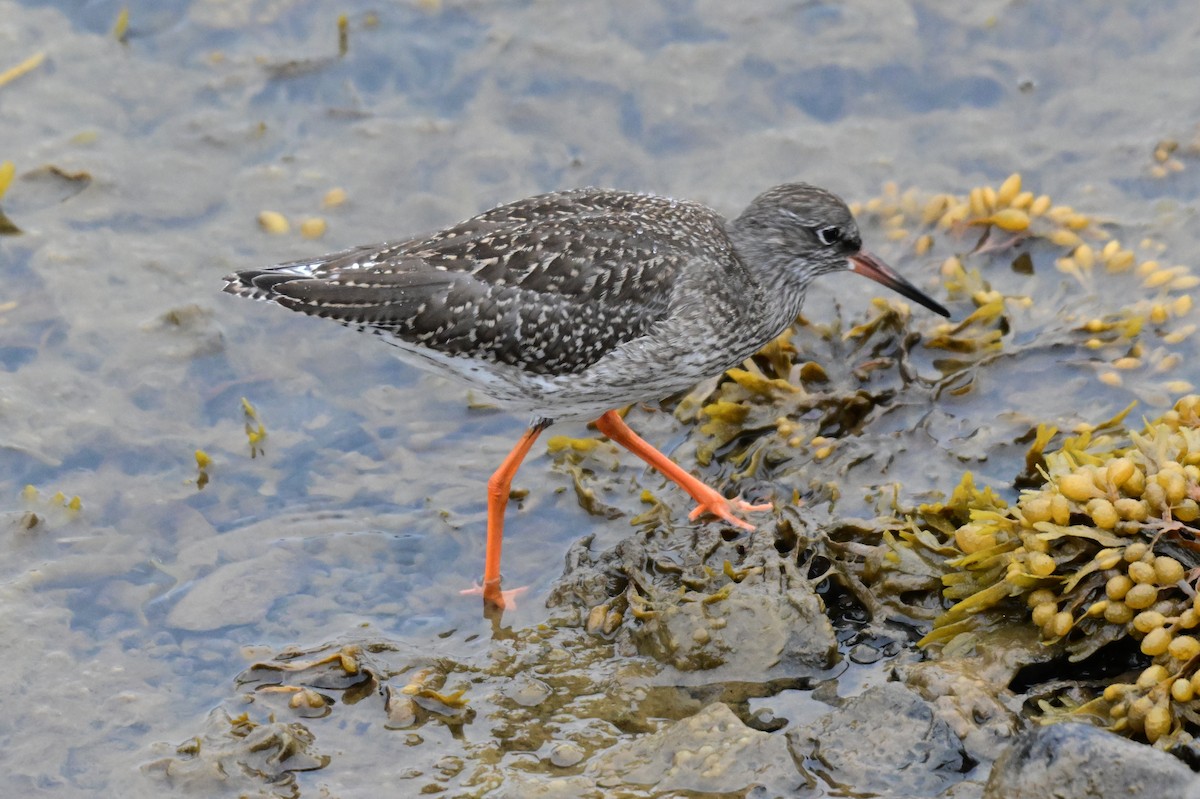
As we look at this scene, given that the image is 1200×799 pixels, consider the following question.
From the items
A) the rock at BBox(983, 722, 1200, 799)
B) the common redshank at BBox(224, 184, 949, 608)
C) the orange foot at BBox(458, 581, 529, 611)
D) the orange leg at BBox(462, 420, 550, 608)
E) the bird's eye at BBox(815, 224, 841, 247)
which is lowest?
the orange foot at BBox(458, 581, 529, 611)

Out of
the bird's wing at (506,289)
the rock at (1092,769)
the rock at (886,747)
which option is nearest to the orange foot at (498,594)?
the bird's wing at (506,289)

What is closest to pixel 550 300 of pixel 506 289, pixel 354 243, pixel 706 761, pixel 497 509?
pixel 506 289

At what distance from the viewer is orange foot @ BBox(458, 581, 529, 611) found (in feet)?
24.0

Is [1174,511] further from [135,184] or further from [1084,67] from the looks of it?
[135,184]

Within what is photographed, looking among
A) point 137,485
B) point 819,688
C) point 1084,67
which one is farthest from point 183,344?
point 1084,67

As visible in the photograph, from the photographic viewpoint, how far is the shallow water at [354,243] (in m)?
7.15

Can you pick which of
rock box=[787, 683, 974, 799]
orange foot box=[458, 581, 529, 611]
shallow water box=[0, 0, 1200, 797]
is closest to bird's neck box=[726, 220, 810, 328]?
shallow water box=[0, 0, 1200, 797]

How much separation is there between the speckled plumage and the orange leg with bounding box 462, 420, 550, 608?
28 cm

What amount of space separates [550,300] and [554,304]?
3 cm

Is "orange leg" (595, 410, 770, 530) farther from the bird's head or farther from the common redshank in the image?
the bird's head

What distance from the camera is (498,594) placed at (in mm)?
7371

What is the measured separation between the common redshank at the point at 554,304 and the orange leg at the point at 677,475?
1cm

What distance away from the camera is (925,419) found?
25.5ft

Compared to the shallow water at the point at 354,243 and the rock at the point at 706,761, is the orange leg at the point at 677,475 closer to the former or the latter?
the shallow water at the point at 354,243
